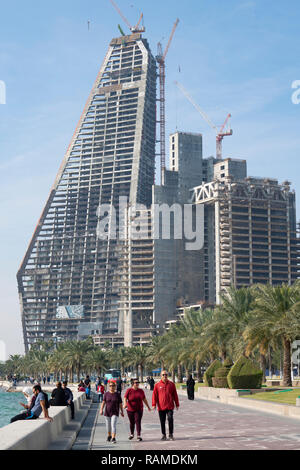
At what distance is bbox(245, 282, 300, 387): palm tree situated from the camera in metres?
47.6

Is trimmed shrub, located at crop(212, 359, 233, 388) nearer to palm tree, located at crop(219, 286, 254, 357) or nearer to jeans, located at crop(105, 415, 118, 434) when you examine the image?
palm tree, located at crop(219, 286, 254, 357)

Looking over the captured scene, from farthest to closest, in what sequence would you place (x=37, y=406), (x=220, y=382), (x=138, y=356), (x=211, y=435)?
(x=138, y=356) < (x=220, y=382) < (x=211, y=435) < (x=37, y=406)

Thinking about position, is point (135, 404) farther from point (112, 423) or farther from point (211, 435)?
point (211, 435)

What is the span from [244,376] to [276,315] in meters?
4.76

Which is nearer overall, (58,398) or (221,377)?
(58,398)

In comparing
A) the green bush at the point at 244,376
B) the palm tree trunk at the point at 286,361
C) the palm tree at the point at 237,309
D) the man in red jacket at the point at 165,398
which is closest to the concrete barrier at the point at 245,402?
the green bush at the point at 244,376

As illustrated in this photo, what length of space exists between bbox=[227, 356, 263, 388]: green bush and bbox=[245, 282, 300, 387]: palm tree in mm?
2113

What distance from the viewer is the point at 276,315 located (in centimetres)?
4894

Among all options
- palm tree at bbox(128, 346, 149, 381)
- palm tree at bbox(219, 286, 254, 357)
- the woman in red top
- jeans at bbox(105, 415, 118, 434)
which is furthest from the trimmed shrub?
palm tree at bbox(128, 346, 149, 381)

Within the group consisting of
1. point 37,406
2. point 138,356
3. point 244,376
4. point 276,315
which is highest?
point 276,315

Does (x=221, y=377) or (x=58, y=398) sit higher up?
(x=221, y=377)

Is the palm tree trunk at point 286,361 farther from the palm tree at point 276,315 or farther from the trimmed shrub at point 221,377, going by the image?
the trimmed shrub at point 221,377

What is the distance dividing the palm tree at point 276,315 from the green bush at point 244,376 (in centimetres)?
211

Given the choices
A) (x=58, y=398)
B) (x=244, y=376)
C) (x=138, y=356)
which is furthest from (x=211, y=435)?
(x=138, y=356)
